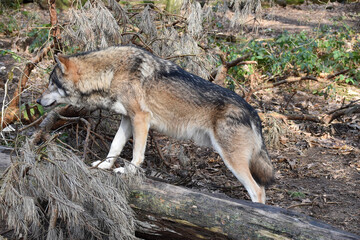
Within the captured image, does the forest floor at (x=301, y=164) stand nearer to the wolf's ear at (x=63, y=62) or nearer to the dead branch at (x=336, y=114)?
the dead branch at (x=336, y=114)

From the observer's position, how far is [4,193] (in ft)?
9.64

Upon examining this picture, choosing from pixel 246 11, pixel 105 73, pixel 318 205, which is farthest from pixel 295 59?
pixel 105 73

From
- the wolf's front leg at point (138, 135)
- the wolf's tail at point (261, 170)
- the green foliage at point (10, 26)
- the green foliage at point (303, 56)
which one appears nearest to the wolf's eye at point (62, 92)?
the wolf's front leg at point (138, 135)

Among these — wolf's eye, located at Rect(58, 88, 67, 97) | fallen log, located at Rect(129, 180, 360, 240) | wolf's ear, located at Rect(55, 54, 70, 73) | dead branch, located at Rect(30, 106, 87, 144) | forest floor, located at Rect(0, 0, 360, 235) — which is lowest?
forest floor, located at Rect(0, 0, 360, 235)

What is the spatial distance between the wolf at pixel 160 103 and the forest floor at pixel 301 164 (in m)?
0.56

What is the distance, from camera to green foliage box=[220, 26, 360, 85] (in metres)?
9.02

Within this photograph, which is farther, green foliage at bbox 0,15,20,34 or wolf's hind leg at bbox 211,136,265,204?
green foliage at bbox 0,15,20,34

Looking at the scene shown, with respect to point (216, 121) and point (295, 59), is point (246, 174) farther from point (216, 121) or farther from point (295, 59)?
point (295, 59)

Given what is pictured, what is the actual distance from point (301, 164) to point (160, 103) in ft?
8.92

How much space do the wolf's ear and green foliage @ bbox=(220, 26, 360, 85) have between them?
→ 530 centimetres

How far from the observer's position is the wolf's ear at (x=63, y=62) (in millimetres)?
A: 4535

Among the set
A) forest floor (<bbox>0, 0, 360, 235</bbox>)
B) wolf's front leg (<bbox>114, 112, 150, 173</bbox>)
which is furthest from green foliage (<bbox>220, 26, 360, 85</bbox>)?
wolf's front leg (<bbox>114, 112, 150, 173</bbox>)

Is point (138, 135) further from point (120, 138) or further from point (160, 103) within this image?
point (160, 103)

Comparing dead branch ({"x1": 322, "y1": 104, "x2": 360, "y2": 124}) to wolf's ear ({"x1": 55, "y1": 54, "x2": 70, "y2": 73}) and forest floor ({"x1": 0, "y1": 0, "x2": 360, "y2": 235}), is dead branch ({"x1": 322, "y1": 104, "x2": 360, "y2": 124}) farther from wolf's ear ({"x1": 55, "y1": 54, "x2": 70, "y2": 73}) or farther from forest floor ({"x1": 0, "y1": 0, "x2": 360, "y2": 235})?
wolf's ear ({"x1": 55, "y1": 54, "x2": 70, "y2": 73})
